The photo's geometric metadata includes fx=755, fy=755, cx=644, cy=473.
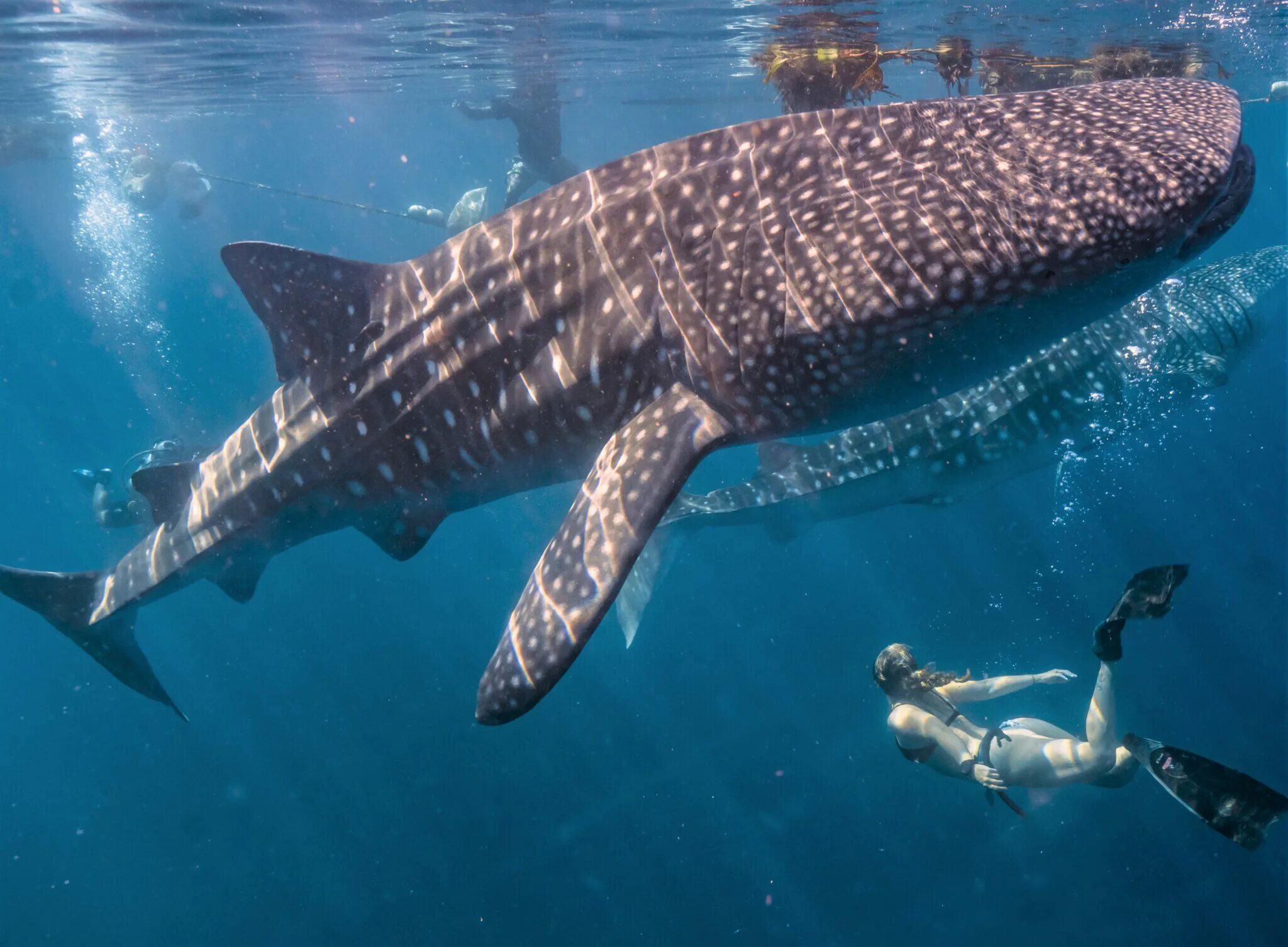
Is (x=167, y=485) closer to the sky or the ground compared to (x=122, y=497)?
closer to the sky

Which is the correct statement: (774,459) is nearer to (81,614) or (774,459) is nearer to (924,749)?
(924,749)

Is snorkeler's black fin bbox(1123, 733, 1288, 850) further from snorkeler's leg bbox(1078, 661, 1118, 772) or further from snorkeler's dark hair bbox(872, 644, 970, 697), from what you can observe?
snorkeler's dark hair bbox(872, 644, 970, 697)

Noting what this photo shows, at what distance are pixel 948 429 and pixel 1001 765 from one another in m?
4.40

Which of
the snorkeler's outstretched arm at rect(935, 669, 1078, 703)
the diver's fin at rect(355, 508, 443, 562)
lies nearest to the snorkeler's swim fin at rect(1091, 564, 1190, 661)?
the snorkeler's outstretched arm at rect(935, 669, 1078, 703)

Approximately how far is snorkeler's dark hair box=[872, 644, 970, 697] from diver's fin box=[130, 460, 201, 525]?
20.9 feet

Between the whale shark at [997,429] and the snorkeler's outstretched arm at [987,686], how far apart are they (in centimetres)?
331

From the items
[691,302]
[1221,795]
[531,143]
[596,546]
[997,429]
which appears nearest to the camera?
[596,546]

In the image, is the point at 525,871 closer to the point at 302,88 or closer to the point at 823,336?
the point at 823,336

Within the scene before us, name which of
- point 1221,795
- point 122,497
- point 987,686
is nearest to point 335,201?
point 122,497

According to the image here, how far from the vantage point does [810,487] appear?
35.0 feet

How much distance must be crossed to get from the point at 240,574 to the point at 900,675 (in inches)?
237

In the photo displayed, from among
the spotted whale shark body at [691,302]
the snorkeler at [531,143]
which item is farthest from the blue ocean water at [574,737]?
the spotted whale shark body at [691,302]

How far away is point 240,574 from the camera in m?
6.01

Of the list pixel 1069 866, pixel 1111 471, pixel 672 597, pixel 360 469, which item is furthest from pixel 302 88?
pixel 1111 471
